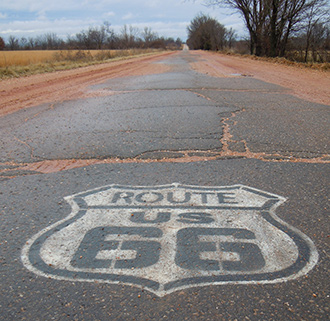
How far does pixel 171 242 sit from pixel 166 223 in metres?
0.26

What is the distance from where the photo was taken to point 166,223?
2.57 metres

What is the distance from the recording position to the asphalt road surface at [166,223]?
1824 mm

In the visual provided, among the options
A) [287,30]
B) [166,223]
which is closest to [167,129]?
[166,223]

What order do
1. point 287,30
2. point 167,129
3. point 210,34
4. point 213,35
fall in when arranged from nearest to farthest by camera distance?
point 167,129 → point 287,30 → point 213,35 → point 210,34

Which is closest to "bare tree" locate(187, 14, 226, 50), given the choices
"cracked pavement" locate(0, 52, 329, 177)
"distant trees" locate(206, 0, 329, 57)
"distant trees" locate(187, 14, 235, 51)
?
"distant trees" locate(187, 14, 235, 51)

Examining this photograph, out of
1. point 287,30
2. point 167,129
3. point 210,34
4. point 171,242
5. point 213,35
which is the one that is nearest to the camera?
point 171,242

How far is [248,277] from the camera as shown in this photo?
1.98 meters

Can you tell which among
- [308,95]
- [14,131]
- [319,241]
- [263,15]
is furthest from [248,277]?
[263,15]

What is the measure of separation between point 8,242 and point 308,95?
7.95 metres

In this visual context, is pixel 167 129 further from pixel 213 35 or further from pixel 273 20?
pixel 213 35

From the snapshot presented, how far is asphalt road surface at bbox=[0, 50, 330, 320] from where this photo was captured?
1824mm

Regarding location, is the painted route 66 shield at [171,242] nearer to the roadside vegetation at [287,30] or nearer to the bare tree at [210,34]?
the roadside vegetation at [287,30]

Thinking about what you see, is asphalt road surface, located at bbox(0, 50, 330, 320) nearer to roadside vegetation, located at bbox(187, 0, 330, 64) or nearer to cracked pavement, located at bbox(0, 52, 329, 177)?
cracked pavement, located at bbox(0, 52, 329, 177)

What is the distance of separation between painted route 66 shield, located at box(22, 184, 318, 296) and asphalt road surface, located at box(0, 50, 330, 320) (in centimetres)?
1
